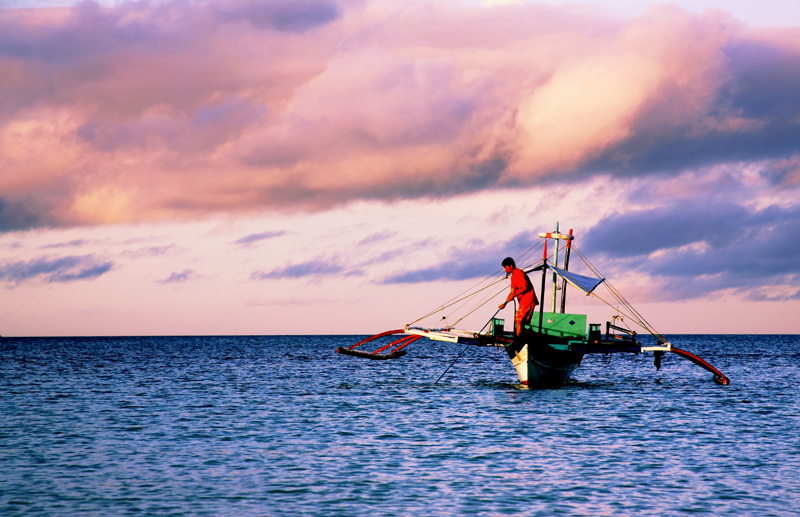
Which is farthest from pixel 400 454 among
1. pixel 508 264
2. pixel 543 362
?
pixel 543 362

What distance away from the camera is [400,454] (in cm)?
2188

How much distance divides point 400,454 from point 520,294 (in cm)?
1542

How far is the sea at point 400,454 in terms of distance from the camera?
16406 mm

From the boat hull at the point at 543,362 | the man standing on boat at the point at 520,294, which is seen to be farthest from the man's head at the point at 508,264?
the boat hull at the point at 543,362

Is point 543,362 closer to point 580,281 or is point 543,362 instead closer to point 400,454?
point 580,281

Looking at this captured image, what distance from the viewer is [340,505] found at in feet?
52.9

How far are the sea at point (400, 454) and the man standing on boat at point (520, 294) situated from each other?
3566mm

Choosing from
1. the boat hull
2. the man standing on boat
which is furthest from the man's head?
the boat hull

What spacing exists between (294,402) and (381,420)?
855cm

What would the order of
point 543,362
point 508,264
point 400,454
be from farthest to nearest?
1. point 543,362
2. point 508,264
3. point 400,454

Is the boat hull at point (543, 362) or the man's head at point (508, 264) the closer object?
the man's head at point (508, 264)

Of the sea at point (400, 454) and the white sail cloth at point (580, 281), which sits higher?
the white sail cloth at point (580, 281)

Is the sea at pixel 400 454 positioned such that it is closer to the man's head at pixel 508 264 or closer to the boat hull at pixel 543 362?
the boat hull at pixel 543 362

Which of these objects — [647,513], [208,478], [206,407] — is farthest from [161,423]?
[647,513]
